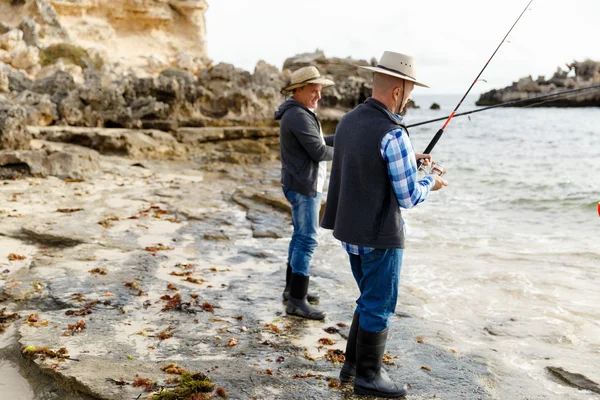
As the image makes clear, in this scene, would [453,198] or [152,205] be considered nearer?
[152,205]

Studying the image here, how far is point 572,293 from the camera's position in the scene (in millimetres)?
6043

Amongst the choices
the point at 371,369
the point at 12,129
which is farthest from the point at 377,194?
the point at 12,129

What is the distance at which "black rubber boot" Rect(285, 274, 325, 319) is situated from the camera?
4711 millimetres

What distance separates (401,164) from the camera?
3.05 meters

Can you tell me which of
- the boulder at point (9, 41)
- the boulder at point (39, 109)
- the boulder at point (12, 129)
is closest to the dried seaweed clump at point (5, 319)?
the boulder at point (12, 129)

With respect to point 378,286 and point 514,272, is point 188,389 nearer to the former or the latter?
point 378,286

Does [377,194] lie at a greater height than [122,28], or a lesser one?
lesser

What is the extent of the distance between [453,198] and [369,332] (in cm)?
1033

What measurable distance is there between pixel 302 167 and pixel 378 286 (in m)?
1.68

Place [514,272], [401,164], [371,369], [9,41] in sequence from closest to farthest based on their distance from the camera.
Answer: [401,164] < [371,369] < [514,272] < [9,41]

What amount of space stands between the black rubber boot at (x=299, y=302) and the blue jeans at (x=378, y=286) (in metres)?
1.34

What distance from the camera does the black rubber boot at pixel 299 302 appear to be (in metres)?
4.71

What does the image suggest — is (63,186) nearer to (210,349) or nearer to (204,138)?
(210,349)

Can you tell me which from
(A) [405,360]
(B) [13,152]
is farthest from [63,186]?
(A) [405,360]
